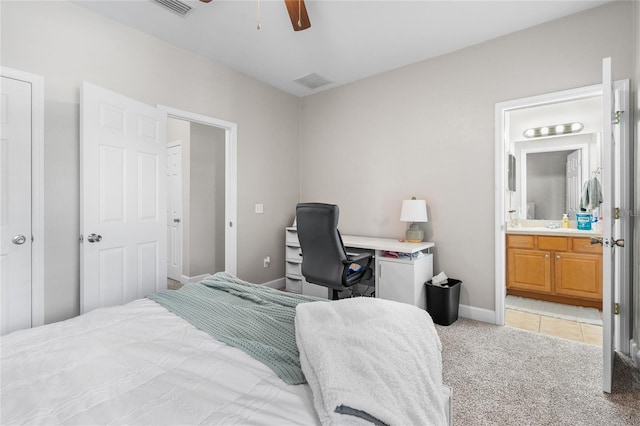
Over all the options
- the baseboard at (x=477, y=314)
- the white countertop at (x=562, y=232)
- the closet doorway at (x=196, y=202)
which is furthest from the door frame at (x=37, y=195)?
the white countertop at (x=562, y=232)

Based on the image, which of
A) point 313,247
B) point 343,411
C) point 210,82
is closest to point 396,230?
point 313,247

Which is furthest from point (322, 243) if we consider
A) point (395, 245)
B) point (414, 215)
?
A: point (414, 215)

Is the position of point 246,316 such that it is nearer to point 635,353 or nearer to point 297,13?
point 297,13

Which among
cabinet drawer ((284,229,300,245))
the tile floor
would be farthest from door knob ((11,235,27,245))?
the tile floor

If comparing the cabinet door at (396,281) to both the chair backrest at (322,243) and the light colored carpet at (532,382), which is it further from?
the chair backrest at (322,243)

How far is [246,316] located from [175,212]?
3.62 m

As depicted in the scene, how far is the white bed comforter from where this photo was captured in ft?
2.74

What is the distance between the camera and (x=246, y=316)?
153cm

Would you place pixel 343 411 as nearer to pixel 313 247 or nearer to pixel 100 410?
pixel 100 410

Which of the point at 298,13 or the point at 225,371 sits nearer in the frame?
the point at 225,371

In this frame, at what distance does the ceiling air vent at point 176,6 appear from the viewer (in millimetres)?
2402

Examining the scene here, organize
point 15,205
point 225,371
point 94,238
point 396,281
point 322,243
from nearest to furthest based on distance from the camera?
point 225,371 < point 15,205 < point 94,238 < point 322,243 < point 396,281

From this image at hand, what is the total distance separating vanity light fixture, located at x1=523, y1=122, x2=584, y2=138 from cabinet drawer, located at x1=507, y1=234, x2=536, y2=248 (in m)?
1.55

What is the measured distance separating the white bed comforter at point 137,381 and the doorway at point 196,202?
→ 310cm
